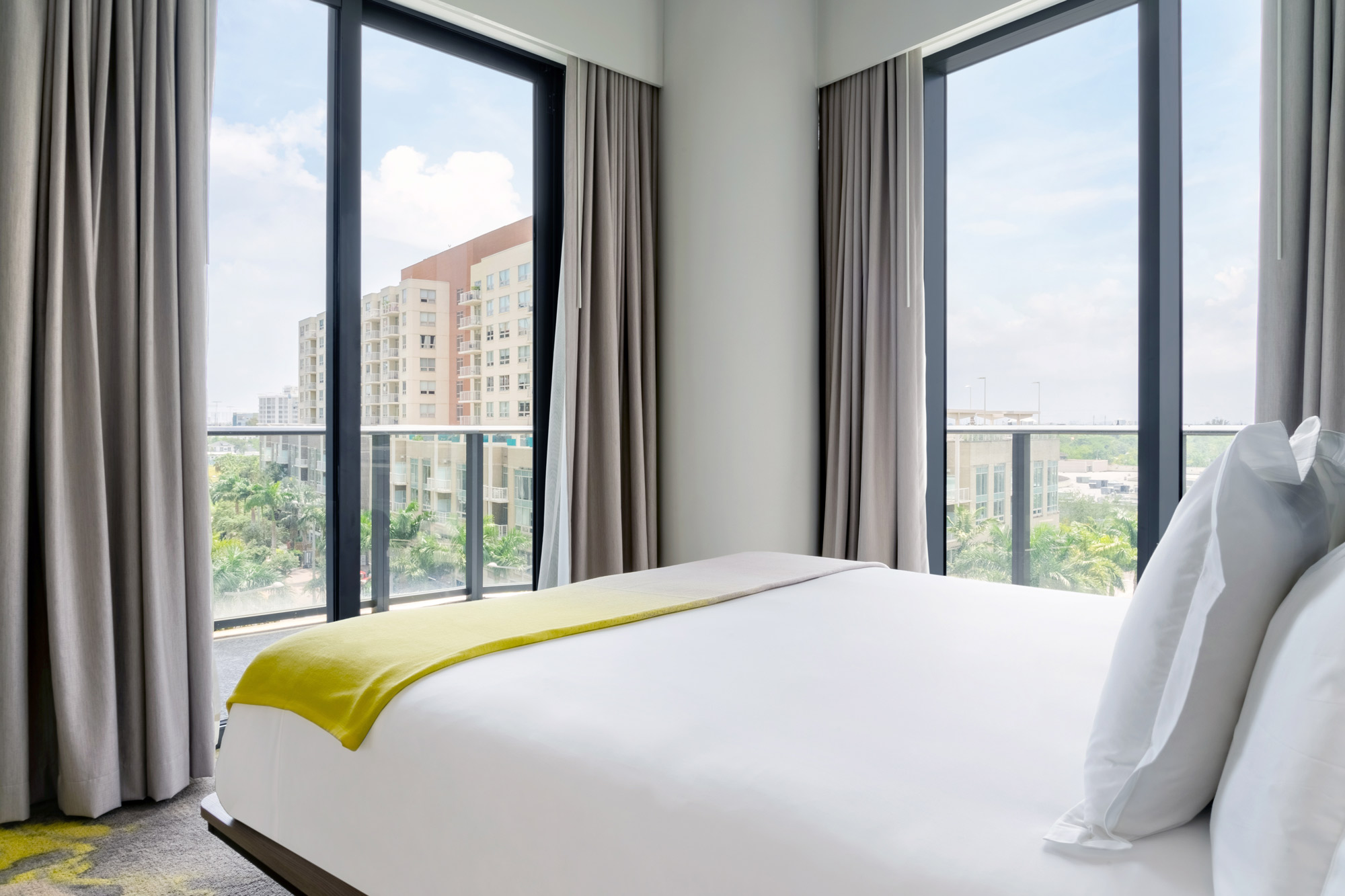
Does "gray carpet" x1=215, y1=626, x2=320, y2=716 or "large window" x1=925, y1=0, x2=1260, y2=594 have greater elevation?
"large window" x1=925, y1=0, x2=1260, y2=594

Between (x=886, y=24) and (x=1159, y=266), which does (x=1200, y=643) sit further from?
(x=886, y=24)

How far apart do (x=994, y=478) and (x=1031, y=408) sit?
34cm

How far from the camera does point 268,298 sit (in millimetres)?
2717

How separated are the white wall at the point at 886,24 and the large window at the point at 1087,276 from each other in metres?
0.12

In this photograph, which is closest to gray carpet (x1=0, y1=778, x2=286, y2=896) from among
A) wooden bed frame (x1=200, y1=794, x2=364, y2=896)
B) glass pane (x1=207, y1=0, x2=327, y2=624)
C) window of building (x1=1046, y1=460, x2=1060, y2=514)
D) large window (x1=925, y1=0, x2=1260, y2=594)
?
wooden bed frame (x1=200, y1=794, x2=364, y2=896)

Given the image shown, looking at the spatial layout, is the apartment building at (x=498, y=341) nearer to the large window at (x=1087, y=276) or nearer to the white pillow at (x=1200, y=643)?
the large window at (x=1087, y=276)

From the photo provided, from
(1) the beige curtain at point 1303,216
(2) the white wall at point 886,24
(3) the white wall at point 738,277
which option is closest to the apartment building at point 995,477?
(3) the white wall at point 738,277

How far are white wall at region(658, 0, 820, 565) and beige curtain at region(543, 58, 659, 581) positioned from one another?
0.34 ft

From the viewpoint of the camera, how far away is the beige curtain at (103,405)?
6.40ft

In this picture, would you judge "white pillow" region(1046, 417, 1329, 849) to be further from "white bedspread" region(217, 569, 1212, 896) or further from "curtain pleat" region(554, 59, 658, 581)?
"curtain pleat" region(554, 59, 658, 581)

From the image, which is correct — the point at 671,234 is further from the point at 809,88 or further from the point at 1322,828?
the point at 1322,828

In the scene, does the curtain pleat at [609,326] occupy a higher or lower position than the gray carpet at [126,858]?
higher

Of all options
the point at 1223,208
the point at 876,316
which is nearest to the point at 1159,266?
the point at 1223,208

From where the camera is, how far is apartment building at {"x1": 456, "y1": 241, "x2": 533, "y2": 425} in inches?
126
